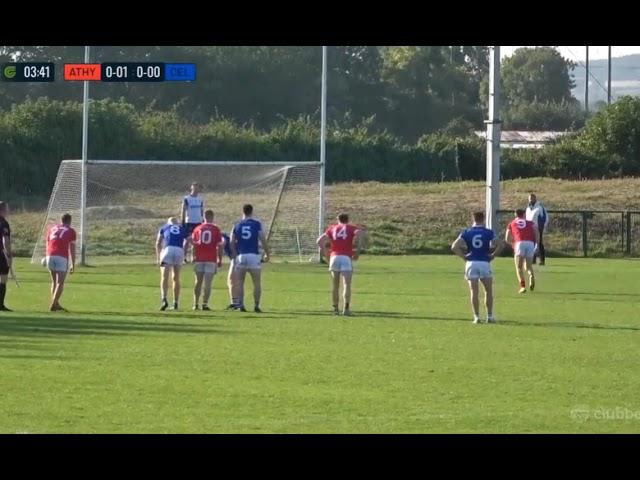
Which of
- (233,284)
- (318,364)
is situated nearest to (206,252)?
(233,284)

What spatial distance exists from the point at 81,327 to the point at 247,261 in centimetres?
397

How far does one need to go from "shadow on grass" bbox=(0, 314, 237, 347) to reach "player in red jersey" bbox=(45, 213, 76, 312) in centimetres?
121

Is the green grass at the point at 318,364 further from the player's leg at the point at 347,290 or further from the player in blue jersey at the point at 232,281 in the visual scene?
the player in blue jersey at the point at 232,281

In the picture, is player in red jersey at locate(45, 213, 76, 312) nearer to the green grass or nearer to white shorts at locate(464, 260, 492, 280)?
the green grass

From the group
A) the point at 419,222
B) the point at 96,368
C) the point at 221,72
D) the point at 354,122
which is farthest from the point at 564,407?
the point at 354,122

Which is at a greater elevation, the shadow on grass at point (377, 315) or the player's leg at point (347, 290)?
the player's leg at point (347, 290)

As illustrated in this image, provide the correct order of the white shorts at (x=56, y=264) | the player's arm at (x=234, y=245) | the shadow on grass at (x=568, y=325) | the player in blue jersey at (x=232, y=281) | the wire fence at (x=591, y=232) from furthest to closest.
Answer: the wire fence at (x=591, y=232)
the player in blue jersey at (x=232, y=281)
the player's arm at (x=234, y=245)
the white shorts at (x=56, y=264)
the shadow on grass at (x=568, y=325)

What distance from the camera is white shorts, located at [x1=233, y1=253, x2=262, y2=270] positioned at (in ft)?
79.9

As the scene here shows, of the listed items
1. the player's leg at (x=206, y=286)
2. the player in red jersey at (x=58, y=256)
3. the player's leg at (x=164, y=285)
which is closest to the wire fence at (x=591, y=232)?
the player's leg at (x=206, y=286)

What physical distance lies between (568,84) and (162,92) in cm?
6403

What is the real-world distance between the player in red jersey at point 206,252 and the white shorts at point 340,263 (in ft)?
6.59

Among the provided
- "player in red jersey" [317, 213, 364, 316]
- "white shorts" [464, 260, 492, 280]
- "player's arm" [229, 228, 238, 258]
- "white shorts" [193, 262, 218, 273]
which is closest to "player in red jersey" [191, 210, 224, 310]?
"white shorts" [193, 262, 218, 273]

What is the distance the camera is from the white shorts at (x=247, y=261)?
24359mm
